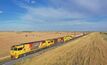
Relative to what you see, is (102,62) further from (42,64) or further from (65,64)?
(42,64)

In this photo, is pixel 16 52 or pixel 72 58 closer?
pixel 72 58

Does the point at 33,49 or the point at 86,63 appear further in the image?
the point at 33,49

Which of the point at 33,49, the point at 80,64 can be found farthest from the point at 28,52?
the point at 80,64

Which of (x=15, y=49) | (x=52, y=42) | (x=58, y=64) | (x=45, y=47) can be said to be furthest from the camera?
(x=52, y=42)

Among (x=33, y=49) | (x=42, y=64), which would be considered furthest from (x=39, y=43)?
(x=42, y=64)

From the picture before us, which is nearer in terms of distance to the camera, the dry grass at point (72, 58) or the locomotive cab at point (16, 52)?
the dry grass at point (72, 58)

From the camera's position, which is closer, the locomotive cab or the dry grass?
the dry grass

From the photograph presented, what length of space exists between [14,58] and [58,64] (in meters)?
18.9

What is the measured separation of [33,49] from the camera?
4750 centimetres

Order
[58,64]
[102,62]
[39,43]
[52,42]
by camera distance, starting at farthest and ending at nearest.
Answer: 1. [52,42]
2. [39,43]
3. [102,62]
4. [58,64]

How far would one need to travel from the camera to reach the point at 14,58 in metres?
40.3

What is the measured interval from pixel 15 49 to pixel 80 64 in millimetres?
20414

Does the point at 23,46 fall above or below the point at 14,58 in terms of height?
above

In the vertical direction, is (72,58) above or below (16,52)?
above
